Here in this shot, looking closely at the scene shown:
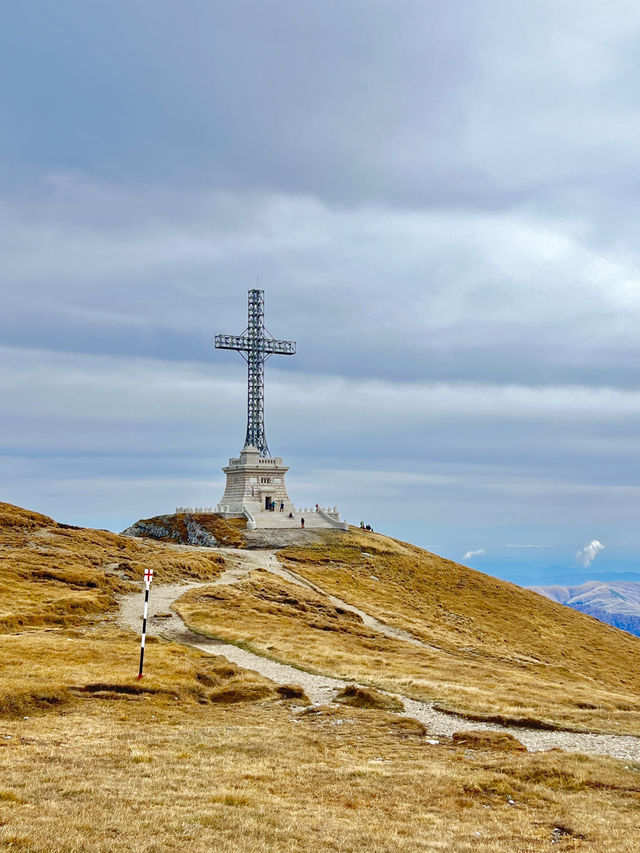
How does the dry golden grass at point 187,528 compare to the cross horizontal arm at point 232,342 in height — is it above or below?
below

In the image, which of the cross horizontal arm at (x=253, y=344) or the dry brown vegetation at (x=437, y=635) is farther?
the cross horizontal arm at (x=253, y=344)

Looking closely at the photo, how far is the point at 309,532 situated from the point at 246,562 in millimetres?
23009

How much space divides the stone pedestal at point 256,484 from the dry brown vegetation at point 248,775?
80.3 m

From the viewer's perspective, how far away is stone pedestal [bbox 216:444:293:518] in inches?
4486

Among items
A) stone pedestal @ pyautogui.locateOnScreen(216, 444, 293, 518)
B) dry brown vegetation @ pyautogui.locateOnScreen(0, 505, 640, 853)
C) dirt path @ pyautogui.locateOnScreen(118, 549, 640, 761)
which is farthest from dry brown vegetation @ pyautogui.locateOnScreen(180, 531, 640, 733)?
stone pedestal @ pyautogui.locateOnScreen(216, 444, 293, 518)

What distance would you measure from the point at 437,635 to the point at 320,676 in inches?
1206

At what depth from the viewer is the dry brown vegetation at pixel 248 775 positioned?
12.9 m

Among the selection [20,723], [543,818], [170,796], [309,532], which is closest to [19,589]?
[20,723]

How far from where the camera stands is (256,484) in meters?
115

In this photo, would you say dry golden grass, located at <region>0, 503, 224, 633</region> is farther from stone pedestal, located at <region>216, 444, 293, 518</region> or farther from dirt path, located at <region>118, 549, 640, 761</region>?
stone pedestal, located at <region>216, 444, 293, 518</region>

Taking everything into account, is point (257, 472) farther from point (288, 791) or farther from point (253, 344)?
point (288, 791)

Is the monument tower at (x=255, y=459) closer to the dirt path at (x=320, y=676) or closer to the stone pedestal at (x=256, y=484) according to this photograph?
the stone pedestal at (x=256, y=484)

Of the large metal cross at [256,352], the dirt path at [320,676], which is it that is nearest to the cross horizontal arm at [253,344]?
the large metal cross at [256,352]

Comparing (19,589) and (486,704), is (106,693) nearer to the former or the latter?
(486,704)
